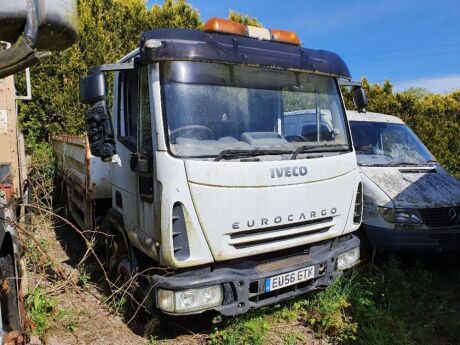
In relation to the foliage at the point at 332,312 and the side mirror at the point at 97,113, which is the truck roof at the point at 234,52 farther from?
the foliage at the point at 332,312

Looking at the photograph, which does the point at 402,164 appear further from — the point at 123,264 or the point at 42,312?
the point at 42,312

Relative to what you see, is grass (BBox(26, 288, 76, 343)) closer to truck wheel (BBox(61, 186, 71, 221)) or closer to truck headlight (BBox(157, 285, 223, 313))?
truck headlight (BBox(157, 285, 223, 313))

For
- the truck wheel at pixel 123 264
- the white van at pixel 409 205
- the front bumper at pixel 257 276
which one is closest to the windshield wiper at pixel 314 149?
the front bumper at pixel 257 276

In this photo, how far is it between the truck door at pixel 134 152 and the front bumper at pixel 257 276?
19.9 inches

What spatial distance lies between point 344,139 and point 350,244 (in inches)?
39.9

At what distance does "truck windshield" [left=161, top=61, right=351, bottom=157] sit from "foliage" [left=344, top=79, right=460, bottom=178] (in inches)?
262

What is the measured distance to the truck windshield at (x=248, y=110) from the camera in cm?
330

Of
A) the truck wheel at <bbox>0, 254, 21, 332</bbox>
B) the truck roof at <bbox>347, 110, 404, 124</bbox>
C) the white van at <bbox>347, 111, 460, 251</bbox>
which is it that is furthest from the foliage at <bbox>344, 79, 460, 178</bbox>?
the truck wheel at <bbox>0, 254, 21, 332</bbox>

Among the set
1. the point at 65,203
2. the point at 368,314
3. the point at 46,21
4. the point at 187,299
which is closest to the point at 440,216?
the point at 368,314

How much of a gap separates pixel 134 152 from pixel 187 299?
131 cm

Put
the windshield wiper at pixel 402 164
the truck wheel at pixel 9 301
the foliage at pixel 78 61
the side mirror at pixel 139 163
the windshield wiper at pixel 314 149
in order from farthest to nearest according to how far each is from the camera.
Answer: the foliage at pixel 78 61, the windshield wiper at pixel 402 164, the windshield wiper at pixel 314 149, the side mirror at pixel 139 163, the truck wheel at pixel 9 301

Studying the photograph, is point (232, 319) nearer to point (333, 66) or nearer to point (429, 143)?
point (333, 66)

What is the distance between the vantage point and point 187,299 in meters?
3.21

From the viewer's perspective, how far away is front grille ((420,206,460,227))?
485 cm
